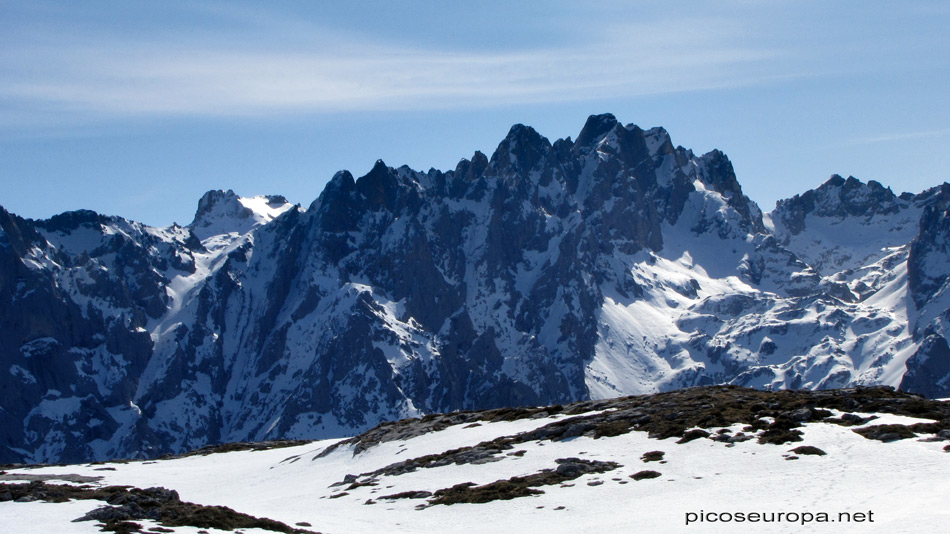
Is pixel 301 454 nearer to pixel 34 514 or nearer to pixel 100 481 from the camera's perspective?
pixel 100 481

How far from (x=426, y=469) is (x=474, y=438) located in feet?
32.7

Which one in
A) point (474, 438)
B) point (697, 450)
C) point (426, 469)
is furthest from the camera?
point (474, 438)

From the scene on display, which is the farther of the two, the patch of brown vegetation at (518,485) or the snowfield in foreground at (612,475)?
the patch of brown vegetation at (518,485)

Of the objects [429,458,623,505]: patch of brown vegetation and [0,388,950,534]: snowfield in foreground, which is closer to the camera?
[0,388,950,534]: snowfield in foreground

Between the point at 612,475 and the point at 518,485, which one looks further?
the point at 518,485

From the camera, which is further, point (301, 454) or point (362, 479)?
point (301, 454)

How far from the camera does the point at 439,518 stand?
55.9m

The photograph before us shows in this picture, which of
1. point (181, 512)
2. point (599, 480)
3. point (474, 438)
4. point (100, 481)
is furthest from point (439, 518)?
point (100, 481)

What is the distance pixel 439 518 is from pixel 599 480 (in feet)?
31.5

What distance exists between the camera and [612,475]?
59.7 meters

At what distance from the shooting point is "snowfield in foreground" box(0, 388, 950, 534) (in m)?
47.9

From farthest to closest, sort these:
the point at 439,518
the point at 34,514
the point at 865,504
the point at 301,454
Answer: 1. the point at 301,454
2. the point at 439,518
3. the point at 34,514
4. the point at 865,504

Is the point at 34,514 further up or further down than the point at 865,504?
further up

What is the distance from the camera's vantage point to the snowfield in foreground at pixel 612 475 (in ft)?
157
